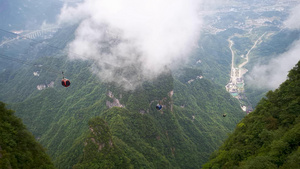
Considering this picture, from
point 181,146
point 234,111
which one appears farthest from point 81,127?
point 234,111

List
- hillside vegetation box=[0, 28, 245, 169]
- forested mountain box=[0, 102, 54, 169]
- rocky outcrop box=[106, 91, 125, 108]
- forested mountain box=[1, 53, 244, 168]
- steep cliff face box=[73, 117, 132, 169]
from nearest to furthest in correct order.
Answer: forested mountain box=[0, 102, 54, 169] → steep cliff face box=[73, 117, 132, 169] → hillside vegetation box=[0, 28, 245, 169] → forested mountain box=[1, 53, 244, 168] → rocky outcrop box=[106, 91, 125, 108]

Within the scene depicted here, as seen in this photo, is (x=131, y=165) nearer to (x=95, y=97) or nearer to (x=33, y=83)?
(x=95, y=97)

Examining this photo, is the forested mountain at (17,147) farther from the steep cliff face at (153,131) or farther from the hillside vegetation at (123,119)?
the steep cliff face at (153,131)

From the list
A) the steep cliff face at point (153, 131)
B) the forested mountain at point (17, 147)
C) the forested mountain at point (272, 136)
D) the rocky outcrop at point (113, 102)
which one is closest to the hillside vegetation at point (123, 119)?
the steep cliff face at point (153, 131)

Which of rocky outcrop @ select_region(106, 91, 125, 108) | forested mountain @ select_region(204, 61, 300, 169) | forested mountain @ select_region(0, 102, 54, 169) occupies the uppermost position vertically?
rocky outcrop @ select_region(106, 91, 125, 108)

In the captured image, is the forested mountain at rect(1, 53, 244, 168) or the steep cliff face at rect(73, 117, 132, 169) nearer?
the steep cliff face at rect(73, 117, 132, 169)

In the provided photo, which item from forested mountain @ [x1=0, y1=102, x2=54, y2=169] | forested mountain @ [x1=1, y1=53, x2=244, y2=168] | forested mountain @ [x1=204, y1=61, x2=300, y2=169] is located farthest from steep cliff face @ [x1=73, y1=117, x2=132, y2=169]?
forested mountain @ [x1=204, y1=61, x2=300, y2=169]

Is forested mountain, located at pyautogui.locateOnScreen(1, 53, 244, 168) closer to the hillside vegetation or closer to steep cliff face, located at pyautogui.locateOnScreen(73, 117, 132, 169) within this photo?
the hillside vegetation

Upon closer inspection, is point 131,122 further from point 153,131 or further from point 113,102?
point 113,102

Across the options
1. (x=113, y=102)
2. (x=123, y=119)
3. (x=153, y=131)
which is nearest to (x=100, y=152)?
(x=123, y=119)
